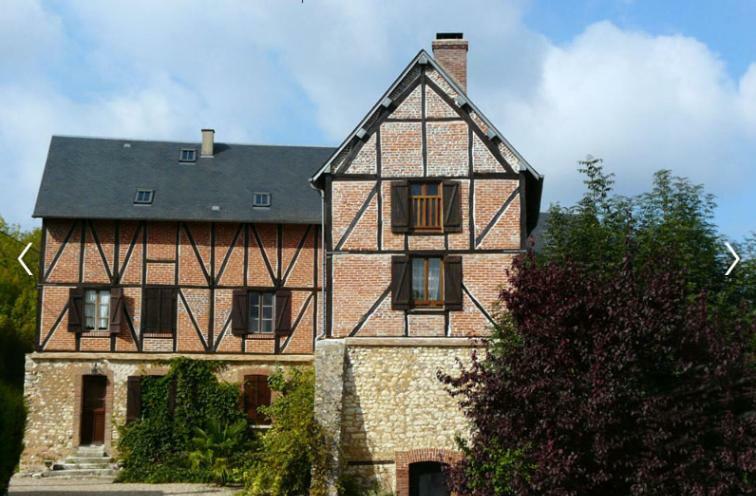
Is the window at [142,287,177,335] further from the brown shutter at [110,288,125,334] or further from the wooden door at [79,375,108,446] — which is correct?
the wooden door at [79,375,108,446]

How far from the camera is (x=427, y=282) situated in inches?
696

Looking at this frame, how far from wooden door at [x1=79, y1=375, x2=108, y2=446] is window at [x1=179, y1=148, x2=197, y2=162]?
6.04 meters

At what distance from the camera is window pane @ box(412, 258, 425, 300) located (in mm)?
17609

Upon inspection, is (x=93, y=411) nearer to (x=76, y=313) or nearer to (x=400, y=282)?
(x=76, y=313)

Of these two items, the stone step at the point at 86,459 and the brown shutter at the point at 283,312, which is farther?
the brown shutter at the point at 283,312

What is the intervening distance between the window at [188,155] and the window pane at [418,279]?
9.40 m

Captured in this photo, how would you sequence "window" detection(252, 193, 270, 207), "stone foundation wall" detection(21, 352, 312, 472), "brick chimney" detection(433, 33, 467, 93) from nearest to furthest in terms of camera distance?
"brick chimney" detection(433, 33, 467, 93) < "stone foundation wall" detection(21, 352, 312, 472) < "window" detection(252, 193, 270, 207)

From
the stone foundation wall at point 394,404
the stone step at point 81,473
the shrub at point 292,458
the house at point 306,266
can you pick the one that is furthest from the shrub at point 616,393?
the stone step at point 81,473

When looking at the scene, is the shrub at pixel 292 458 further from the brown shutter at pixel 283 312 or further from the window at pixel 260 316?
the window at pixel 260 316

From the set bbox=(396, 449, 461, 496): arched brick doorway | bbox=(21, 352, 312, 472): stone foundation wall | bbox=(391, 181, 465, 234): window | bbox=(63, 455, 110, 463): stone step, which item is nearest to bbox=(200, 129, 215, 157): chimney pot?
bbox=(21, 352, 312, 472): stone foundation wall

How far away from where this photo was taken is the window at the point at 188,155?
81.8 feet

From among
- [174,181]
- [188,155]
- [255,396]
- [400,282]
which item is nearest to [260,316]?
[255,396]

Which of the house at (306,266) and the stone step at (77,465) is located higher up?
the house at (306,266)

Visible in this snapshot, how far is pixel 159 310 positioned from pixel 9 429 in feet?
27.1
